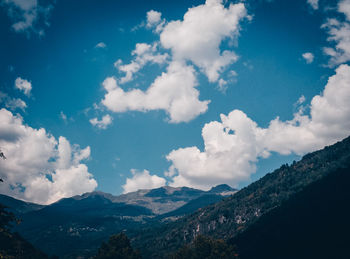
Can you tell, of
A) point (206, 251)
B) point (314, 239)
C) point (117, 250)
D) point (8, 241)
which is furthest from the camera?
point (314, 239)

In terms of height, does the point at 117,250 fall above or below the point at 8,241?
below

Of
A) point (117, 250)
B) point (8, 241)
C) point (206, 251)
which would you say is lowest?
point (206, 251)

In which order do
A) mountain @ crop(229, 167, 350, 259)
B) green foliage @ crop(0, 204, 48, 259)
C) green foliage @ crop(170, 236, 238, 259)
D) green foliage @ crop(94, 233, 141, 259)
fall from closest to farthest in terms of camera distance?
green foliage @ crop(0, 204, 48, 259)
green foliage @ crop(94, 233, 141, 259)
green foliage @ crop(170, 236, 238, 259)
mountain @ crop(229, 167, 350, 259)

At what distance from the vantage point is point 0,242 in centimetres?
5191

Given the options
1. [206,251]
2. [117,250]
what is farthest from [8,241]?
[206,251]

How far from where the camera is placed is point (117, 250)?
4198 inches

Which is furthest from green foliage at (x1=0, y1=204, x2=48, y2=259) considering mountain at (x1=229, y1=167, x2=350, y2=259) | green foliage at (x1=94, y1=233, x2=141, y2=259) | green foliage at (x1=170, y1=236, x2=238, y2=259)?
mountain at (x1=229, y1=167, x2=350, y2=259)

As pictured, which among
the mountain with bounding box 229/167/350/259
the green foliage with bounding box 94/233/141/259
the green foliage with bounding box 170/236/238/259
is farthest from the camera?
the mountain with bounding box 229/167/350/259

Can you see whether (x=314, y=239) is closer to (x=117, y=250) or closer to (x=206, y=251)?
(x=206, y=251)

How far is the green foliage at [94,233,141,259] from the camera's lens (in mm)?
103312

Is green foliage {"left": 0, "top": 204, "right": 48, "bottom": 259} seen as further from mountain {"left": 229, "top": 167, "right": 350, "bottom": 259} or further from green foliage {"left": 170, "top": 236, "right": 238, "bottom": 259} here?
mountain {"left": 229, "top": 167, "right": 350, "bottom": 259}

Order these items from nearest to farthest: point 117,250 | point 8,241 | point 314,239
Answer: point 8,241 < point 117,250 < point 314,239

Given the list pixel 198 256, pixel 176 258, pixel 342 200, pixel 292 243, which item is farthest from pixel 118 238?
pixel 342 200

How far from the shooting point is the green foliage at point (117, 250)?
10331 cm
